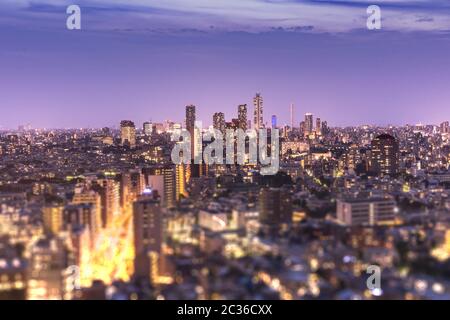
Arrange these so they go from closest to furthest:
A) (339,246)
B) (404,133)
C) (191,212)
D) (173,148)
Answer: (339,246) → (191,212) → (173,148) → (404,133)

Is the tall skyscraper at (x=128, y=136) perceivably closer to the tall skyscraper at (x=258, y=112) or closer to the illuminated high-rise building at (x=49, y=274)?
the tall skyscraper at (x=258, y=112)

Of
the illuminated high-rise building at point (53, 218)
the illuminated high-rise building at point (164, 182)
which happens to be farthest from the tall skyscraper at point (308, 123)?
the illuminated high-rise building at point (53, 218)

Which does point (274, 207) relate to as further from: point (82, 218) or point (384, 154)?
point (384, 154)

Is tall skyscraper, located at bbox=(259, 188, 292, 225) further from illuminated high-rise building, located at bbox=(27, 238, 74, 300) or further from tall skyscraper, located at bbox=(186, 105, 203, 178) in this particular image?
tall skyscraper, located at bbox=(186, 105, 203, 178)
